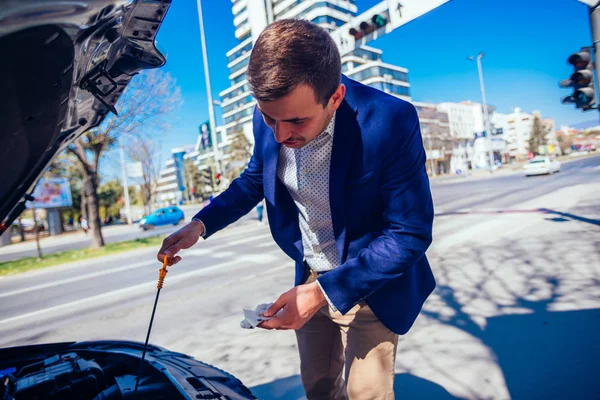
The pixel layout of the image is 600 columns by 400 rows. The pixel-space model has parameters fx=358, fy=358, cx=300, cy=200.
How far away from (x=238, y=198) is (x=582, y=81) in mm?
6007

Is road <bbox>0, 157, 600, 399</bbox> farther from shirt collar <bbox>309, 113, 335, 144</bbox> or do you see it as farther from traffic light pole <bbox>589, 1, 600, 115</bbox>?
traffic light pole <bbox>589, 1, 600, 115</bbox>

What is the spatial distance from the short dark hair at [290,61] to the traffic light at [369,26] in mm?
7741

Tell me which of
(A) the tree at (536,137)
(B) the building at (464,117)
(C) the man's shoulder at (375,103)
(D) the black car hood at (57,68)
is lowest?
(C) the man's shoulder at (375,103)

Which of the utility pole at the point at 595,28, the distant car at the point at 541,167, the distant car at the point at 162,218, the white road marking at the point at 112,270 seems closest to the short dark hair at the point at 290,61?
the utility pole at the point at 595,28

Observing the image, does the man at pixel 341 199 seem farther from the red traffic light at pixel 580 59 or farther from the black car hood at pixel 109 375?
the red traffic light at pixel 580 59

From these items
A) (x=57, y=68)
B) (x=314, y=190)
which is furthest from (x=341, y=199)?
Result: (x=57, y=68)

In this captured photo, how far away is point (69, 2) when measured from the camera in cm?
91

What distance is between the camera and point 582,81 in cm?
531

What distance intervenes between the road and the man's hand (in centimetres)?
150

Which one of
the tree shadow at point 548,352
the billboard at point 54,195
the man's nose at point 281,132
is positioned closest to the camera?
the man's nose at point 281,132

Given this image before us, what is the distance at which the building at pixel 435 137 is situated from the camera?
55091mm

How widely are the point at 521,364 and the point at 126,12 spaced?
3.03 meters

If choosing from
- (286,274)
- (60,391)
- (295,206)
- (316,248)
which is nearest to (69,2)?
(295,206)

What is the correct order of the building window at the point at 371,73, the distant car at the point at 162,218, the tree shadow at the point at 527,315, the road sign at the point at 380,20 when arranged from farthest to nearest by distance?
the building window at the point at 371,73 < the distant car at the point at 162,218 < the road sign at the point at 380,20 < the tree shadow at the point at 527,315
